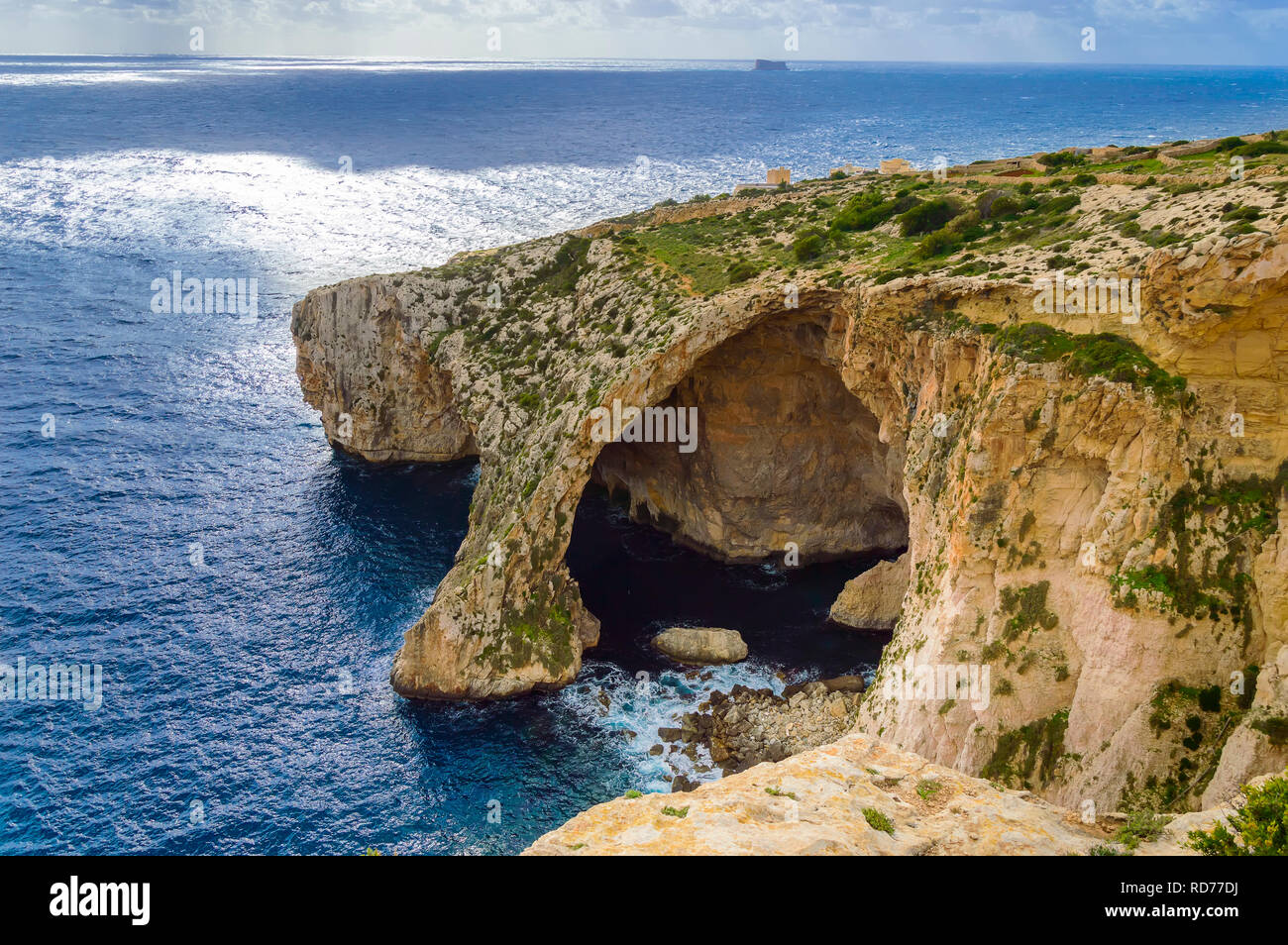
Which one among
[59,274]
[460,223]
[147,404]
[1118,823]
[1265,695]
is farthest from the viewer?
[460,223]

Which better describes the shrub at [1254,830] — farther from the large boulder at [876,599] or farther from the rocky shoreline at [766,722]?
the large boulder at [876,599]

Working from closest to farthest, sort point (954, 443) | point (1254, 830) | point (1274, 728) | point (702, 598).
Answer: point (1254, 830) → point (1274, 728) → point (954, 443) → point (702, 598)

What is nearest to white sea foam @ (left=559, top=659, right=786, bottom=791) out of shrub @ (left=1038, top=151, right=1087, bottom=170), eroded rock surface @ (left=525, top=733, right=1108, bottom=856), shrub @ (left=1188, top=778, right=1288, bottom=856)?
eroded rock surface @ (left=525, top=733, right=1108, bottom=856)

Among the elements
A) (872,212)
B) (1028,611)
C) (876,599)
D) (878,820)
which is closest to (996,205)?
(872,212)

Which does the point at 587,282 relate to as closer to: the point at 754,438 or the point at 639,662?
the point at 754,438

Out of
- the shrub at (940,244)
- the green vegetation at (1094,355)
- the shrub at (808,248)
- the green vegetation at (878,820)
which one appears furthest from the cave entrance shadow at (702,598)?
the green vegetation at (878,820)

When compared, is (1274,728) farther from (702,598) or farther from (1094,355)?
(702,598)

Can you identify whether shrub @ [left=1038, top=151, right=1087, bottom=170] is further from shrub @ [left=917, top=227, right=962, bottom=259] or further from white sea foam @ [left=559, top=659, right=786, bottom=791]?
white sea foam @ [left=559, top=659, right=786, bottom=791]
